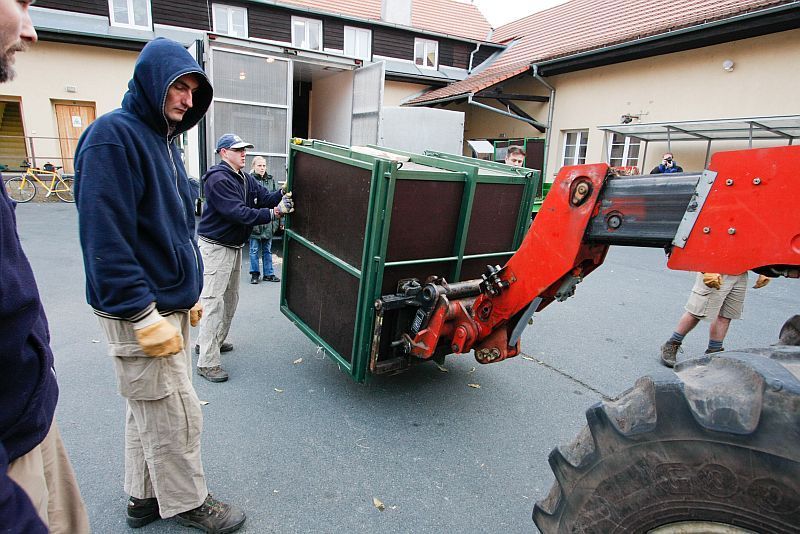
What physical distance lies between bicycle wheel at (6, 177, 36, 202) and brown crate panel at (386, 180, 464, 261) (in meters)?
13.9

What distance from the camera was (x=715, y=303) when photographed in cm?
416

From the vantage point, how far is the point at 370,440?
3.12 metres

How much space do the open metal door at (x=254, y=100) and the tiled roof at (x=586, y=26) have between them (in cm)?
885

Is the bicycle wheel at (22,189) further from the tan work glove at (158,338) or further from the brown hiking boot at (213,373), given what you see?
→ the tan work glove at (158,338)

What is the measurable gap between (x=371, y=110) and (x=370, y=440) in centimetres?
700

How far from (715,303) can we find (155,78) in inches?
181

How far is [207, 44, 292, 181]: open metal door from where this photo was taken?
23.4ft

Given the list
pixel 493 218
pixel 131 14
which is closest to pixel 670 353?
pixel 493 218

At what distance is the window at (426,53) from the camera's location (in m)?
19.4

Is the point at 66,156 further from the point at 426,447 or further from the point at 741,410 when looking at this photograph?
the point at 741,410

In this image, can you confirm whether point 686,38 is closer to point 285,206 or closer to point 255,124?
point 255,124

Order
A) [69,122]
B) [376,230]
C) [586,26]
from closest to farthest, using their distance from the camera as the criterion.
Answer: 1. [376,230]
2. [586,26]
3. [69,122]

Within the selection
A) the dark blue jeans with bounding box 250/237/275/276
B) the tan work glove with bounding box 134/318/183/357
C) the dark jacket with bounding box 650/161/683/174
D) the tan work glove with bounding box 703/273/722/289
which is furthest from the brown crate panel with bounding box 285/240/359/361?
the dark jacket with bounding box 650/161/683/174

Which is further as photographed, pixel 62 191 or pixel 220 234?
pixel 62 191
